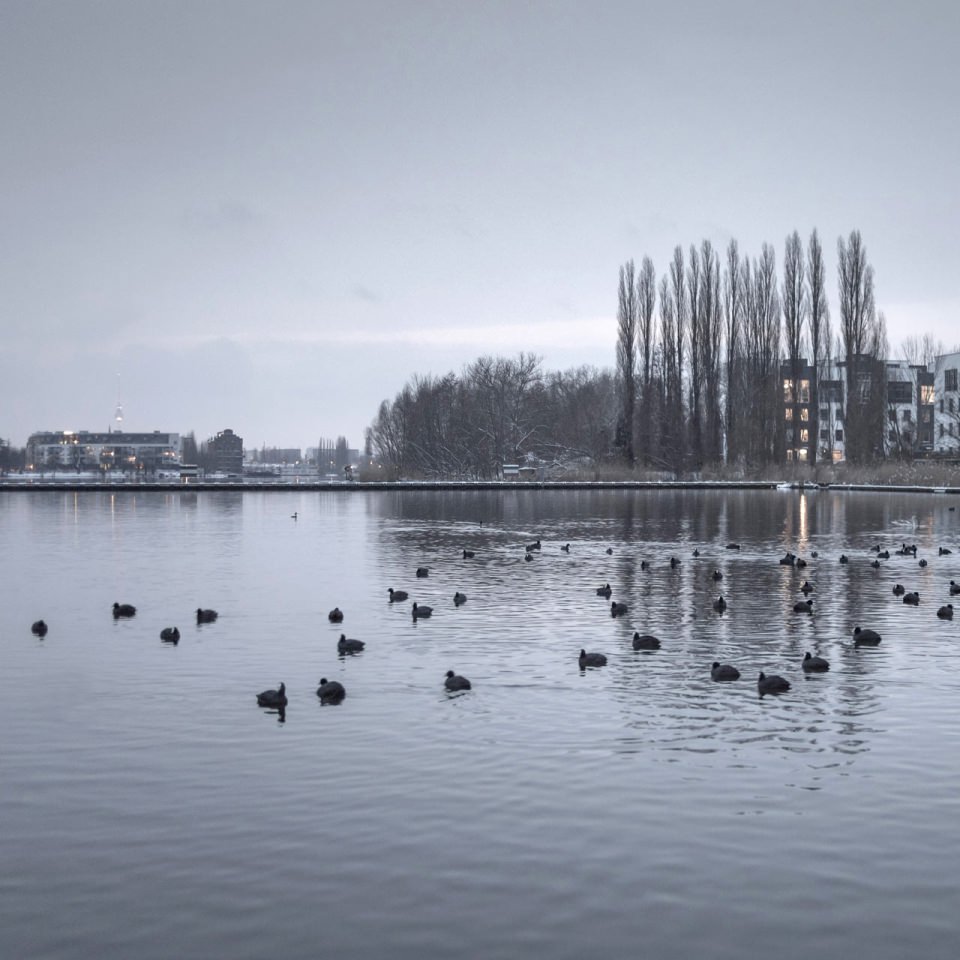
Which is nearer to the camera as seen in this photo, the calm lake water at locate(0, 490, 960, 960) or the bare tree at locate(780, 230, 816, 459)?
the calm lake water at locate(0, 490, 960, 960)

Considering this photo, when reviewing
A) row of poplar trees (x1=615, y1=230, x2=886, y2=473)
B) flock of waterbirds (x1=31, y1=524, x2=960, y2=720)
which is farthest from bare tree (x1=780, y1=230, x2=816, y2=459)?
flock of waterbirds (x1=31, y1=524, x2=960, y2=720)

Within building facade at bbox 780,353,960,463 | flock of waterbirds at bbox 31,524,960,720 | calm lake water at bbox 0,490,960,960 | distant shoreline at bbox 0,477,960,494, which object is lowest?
calm lake water at bbox 0,490,960,960

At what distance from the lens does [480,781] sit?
10.5 metres

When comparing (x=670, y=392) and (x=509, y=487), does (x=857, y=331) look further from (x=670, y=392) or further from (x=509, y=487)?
(x=509, y=487)

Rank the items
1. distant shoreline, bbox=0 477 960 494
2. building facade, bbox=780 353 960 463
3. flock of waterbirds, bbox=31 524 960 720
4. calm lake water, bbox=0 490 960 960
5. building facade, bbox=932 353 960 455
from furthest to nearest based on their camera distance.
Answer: building facade, bbox=932 353 960 455 → distant shoreline, bbox=0 477 960 494 → building facade, bbox=780 353 960 463 → flock of waterbirds, bbox=31 524 960 720 → calm lake water, bbox=0 490 960 960

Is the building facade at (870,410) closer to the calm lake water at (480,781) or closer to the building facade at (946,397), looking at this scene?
the building facade at (946,397)

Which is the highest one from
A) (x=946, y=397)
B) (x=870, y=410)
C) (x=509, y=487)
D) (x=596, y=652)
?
(x=946, y=397)

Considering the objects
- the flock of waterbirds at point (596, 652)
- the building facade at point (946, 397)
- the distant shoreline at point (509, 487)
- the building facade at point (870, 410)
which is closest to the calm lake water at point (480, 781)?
the flock of waterbirds at point (596, 652)

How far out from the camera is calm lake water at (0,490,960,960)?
752cm

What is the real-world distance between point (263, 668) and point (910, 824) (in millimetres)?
9628

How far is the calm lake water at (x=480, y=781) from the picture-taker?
7520mm

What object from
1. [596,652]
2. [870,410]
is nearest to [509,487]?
[870,410]

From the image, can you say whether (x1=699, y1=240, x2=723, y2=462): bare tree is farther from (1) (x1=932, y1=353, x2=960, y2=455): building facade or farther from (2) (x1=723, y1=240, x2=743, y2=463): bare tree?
(1) (x1=932, y1=353, x2=960, y2=455): building facade

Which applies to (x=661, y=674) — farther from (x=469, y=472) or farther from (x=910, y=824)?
(x=469, y=472)
